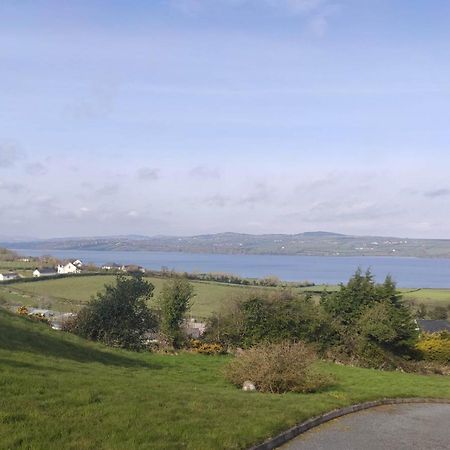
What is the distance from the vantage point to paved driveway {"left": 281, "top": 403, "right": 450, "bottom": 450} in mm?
10430

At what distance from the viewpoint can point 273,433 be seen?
Answer: 9.94m

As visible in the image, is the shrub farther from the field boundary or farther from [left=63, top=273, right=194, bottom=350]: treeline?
the field boundary

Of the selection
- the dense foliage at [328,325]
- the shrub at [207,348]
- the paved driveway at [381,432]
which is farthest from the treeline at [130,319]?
the paved driveway at [381,432]

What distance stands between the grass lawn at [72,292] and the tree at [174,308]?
18.2 m

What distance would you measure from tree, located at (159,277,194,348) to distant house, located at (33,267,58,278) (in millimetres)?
51493

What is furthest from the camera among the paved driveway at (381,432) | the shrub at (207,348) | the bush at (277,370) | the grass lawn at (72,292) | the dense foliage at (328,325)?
the grass lawn at (72,292)

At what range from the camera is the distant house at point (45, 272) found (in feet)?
273

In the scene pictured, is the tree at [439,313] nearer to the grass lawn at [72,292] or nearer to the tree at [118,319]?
the grass lawn at [72,292]

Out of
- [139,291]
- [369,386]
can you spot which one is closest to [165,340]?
[139,291]

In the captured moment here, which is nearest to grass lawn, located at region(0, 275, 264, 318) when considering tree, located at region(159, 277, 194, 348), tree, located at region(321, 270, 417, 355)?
tree, located at region(159, 277, 194, 348)

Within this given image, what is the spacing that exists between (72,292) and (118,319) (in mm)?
39337

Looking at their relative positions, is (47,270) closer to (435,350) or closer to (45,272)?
(45,272)

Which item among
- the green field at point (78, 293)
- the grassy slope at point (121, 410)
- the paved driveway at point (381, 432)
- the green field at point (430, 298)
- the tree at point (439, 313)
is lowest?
the tree at point (439, 313)

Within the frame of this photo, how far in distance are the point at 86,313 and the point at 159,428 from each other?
74.8 ft
